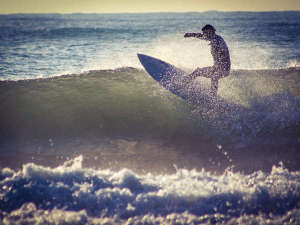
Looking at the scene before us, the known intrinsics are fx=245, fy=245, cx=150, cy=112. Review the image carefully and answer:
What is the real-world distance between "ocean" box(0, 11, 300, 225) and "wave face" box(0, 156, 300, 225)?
15 millimetres

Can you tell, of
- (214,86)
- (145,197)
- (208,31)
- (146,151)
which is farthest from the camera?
(214,86)

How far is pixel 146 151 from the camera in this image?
17.4 feet

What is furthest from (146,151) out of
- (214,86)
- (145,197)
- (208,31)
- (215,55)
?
(208,31)

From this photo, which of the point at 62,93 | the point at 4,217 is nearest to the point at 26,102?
the point at 62,93

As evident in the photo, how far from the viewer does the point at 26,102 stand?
24.3ft

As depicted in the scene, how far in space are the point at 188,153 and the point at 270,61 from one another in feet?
40.1

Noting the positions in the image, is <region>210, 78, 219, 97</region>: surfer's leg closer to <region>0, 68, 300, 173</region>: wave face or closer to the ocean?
the ocean

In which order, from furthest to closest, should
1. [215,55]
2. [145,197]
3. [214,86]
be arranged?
[214,86] < [215,55] < [145,197]

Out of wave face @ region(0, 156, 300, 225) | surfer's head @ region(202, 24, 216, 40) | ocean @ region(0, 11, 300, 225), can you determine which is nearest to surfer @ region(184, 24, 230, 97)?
surfer's head @ region(202, 24, 216, 40)

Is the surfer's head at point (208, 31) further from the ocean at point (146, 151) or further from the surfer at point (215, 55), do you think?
the ocean at point (146, 151)

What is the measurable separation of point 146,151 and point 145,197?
1.71 metres

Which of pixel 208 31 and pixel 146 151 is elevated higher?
pixel 208 31

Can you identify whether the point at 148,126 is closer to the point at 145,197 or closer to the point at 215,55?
the point at 215,55

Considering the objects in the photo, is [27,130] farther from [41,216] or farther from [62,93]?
[41,216]
